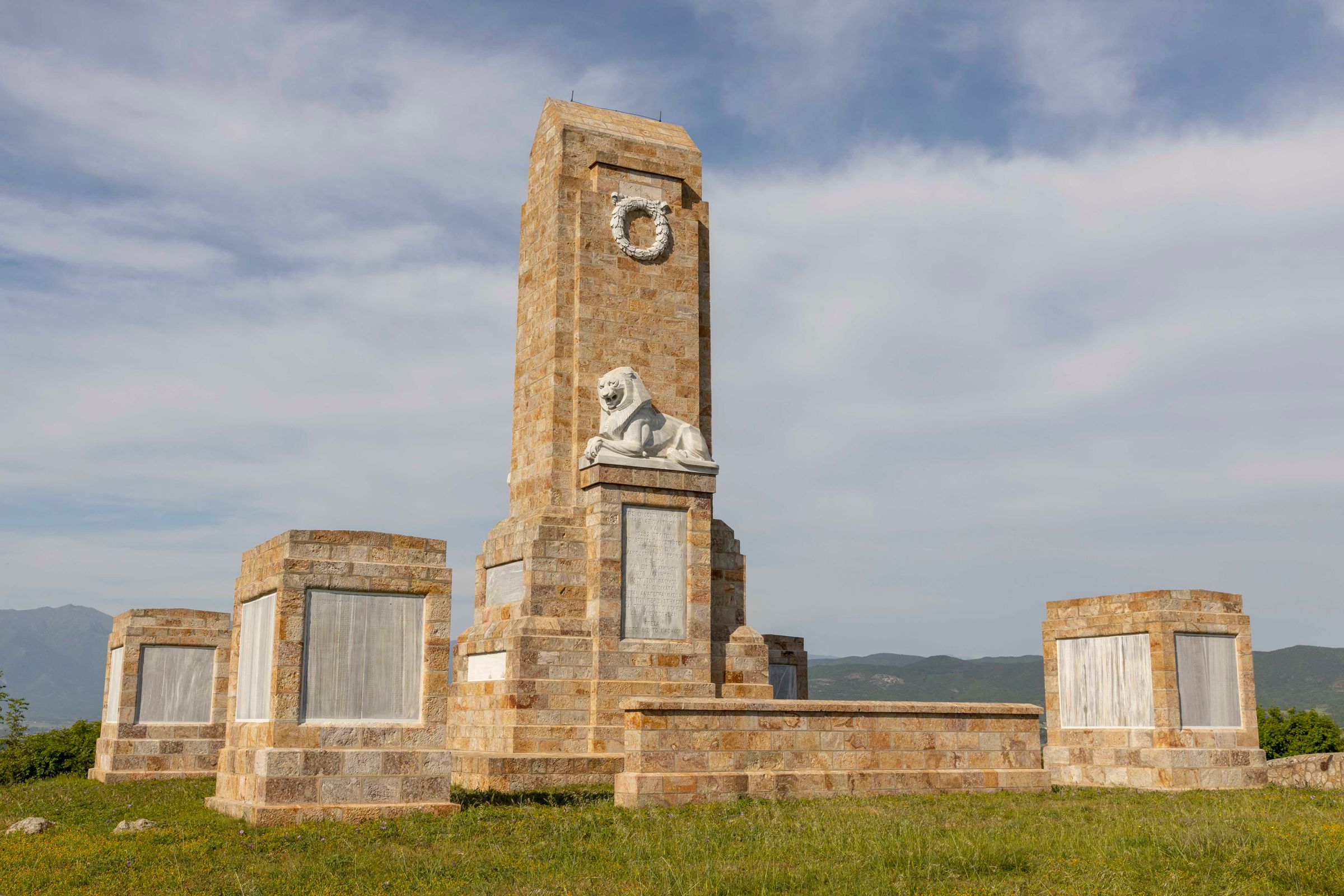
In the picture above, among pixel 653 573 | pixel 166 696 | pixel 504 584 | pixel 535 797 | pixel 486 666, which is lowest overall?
pixel 535 797

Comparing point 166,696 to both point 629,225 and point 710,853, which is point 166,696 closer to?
point 629,225

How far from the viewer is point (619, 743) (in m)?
18.4

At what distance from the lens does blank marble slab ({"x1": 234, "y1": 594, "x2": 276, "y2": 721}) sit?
42.1 ft

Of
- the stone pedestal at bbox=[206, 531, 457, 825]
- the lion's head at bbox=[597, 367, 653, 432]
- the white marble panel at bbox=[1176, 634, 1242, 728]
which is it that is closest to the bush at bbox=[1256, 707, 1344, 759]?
the white marble panel at bbox=[1176, 634, 1242, 728]

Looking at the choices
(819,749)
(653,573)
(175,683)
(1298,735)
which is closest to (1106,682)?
(819,749)

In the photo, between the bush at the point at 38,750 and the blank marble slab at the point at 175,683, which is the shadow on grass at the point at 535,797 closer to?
the blank marble slab at the point at 175,683

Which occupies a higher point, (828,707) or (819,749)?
(828,707)

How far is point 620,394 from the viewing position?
2039 centimetres

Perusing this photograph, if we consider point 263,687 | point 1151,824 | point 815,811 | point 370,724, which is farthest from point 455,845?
point 1151,824

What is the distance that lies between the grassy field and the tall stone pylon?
493 centimetres

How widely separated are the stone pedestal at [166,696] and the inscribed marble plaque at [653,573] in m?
7.04

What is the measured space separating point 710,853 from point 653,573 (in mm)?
9417

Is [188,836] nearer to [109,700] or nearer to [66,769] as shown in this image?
[109,700]

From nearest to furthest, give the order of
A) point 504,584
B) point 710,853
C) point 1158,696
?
point 710,853, point 1158,696, point 504,584
